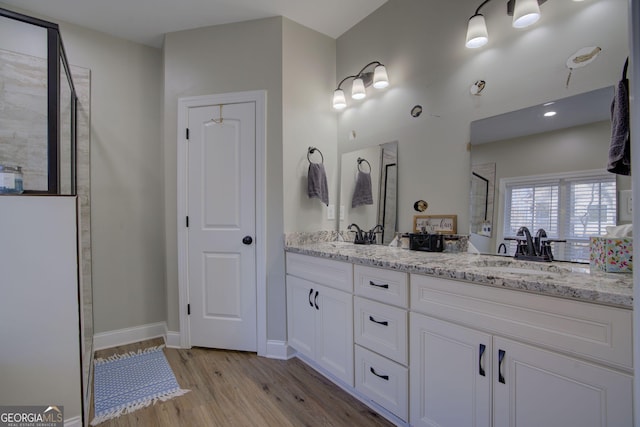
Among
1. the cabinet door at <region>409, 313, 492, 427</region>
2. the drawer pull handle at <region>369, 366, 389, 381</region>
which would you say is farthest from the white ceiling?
the drawer pull handle at <region>369, 366, 389, 381</region>

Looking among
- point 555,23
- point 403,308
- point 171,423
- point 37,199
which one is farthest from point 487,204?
point 37,199

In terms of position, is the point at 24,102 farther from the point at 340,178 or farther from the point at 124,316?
the point at 340,178

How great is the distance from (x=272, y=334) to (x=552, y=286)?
6.58ft

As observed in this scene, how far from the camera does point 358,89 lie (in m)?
2.46

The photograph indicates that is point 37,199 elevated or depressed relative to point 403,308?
elevated

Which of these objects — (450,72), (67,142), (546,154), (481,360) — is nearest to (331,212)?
(450,72)

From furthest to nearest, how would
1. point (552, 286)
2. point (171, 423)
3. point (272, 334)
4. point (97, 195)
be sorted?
point (97, 195)
point (272, 334)
point (171, 423)
point (552, 286)

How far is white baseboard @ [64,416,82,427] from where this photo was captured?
1.49 meters

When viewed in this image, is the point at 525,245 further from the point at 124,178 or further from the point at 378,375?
the point at 124,178

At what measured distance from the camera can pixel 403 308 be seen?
1.51 m

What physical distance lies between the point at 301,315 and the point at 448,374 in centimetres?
117

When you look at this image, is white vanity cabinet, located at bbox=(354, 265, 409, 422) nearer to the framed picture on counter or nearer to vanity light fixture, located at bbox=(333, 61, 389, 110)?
the framed picture on counter

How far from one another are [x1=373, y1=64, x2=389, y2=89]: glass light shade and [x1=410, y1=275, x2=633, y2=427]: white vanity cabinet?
61.7 inches

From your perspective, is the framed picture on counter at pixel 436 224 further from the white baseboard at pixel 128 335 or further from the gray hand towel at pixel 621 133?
the white baseboard at pixel 128 335
